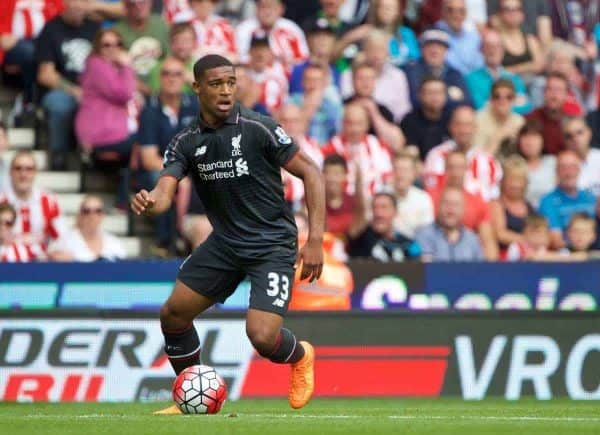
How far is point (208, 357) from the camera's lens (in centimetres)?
1442

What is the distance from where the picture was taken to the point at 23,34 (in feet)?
57.7

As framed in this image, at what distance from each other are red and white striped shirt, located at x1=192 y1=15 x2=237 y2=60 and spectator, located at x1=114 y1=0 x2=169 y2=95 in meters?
0.49

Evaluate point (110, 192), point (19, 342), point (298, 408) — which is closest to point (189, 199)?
point (110, 192)

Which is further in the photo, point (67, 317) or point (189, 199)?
point (189, 199)

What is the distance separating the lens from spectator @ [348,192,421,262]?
16.1 m

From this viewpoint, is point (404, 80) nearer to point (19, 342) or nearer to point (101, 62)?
point (101, 62)

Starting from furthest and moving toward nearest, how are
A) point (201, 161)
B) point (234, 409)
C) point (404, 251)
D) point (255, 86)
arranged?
point (255, 86)
point (404, 251)
point (234, 409)
point (201, 161)

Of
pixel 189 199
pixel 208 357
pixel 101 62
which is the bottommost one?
pixel 208 357

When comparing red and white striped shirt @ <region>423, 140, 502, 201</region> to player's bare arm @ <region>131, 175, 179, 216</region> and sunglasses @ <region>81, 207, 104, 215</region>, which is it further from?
player's bare arm @ <region>131, 175, 179, 216</region>

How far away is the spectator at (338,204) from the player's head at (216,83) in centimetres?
571

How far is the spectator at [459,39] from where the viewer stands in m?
18.9

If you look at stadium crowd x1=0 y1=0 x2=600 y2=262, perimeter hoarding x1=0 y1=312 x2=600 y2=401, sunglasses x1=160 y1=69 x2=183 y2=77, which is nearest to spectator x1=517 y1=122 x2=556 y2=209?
stadium crowd x1=0 y1=0 x2=600 y2=262

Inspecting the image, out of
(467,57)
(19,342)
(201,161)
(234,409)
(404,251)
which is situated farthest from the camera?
(467,57)

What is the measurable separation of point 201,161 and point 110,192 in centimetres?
692
